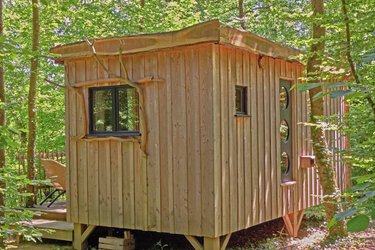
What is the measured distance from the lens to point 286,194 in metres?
7.47

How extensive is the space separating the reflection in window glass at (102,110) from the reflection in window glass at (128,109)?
0.18 meters

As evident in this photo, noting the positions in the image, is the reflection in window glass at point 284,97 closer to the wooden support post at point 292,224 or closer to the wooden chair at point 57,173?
the wooden support post at point 292,224

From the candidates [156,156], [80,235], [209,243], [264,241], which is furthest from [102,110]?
[264,241]

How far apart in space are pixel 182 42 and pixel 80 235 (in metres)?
3.37

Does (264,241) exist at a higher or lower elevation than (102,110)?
lower

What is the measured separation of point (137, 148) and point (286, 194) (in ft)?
8.62

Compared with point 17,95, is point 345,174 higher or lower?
lower

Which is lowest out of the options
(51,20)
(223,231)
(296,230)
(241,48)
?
(296,230)

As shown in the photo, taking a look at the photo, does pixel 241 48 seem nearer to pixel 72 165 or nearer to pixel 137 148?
pixel 137 148

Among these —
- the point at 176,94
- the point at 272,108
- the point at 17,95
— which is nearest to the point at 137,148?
the point at 176,94

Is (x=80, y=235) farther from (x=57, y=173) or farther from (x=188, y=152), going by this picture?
(x=188, y=152)

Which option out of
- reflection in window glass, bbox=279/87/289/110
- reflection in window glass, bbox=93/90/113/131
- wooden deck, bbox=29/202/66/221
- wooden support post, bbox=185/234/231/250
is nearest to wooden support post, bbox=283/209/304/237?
reflection in window glass, bbox=279/87/289/110

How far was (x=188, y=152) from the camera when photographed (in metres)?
6.01

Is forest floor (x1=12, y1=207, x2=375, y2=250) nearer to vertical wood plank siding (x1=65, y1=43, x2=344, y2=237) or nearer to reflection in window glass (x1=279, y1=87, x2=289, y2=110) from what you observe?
vertical wood plank siding (x1=65, y1=43, x2=344, y2=237)
